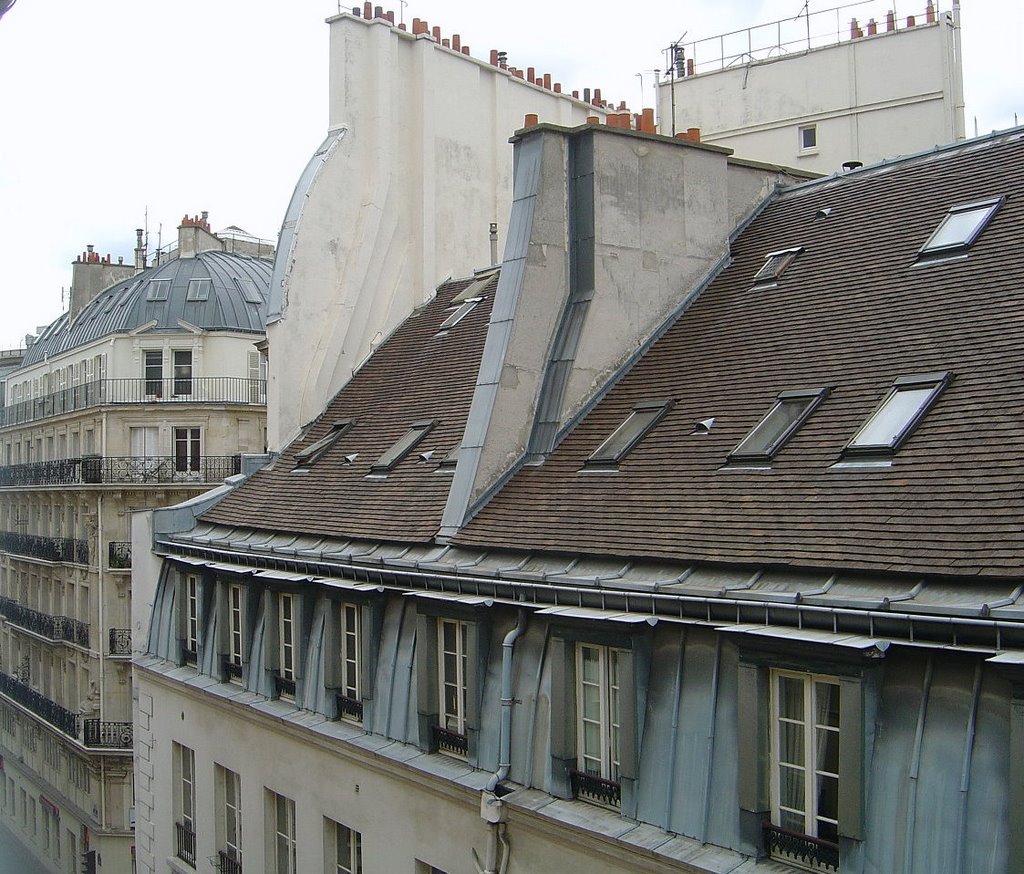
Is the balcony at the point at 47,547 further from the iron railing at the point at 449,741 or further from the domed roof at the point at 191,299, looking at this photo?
the iron railing at the point at 449,741

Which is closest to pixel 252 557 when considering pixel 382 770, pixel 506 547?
pixel 382 770

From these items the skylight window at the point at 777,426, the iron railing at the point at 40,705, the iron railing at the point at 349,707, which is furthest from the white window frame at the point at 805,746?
the iron railing at the point at 40,705

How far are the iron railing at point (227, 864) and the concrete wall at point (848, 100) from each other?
18.5m

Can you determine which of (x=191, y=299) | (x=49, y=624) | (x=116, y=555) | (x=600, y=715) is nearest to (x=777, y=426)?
(x=600, y=715)

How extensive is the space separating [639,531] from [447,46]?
58.7 ft

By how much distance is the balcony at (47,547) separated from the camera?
149 ft

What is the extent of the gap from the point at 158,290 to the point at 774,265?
110 feet

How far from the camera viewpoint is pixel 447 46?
1097 inches

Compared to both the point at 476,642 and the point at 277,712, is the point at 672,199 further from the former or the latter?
the point at 277,712

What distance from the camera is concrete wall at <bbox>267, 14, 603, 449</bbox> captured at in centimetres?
2539

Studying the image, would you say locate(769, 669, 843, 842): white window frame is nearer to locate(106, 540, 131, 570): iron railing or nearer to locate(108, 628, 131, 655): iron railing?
locate(106, 540, 131, 570): iron railing

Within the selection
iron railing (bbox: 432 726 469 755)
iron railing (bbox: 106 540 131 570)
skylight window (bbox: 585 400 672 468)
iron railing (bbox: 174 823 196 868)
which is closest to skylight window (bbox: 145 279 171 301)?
iron railing (bbox: 106 540 131 570)

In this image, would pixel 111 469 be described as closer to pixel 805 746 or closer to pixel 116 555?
pixel 116 555

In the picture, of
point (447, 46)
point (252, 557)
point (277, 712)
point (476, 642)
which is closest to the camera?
point (476, 642)
